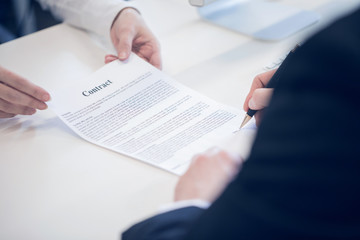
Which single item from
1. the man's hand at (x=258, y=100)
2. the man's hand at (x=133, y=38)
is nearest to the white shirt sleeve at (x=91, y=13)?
the man's hand at (x=133, y=38)

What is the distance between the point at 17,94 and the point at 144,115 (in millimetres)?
243

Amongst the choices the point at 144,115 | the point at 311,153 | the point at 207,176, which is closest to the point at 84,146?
the point at 144,115

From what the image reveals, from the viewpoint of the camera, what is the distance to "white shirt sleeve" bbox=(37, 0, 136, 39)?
1040 mm

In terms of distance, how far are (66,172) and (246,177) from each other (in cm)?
40

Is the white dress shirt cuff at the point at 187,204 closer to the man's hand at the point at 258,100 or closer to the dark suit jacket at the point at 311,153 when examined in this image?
the dark suit jacket at the point at 311,153

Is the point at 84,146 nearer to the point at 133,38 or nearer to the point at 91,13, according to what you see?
the point at 133,38

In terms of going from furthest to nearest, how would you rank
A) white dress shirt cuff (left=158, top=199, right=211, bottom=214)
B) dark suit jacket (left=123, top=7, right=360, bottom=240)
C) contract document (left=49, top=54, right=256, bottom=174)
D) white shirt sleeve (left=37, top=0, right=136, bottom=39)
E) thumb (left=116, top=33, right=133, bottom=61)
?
white shirt sleeve (left=37, top=0, right=136, bottom=39) → thumb (left=116, top=33, right=133, bottom=61) → contract document (left=49, top=54, right=256, bottom=174) → white dress shirt cuff (left=158, top=199, right=211, bottom=214) → dark suit jacket (left=123, top=7, right=360, bottom=240)

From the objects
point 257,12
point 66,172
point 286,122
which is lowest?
point 66,172

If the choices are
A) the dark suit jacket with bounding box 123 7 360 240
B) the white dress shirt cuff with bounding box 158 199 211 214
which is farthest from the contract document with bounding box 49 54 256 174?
the dark suit jacket with bounding box 123 7 360 240

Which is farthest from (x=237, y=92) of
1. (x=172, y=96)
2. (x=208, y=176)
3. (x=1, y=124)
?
(x=1, y=124)

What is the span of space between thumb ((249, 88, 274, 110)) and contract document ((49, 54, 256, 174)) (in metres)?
0.04

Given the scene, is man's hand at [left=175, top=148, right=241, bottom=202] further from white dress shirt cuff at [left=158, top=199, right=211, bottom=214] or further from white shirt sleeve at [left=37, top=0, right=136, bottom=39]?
white shirt sleeve at [left=37, top=0, right=136, bottom=39]

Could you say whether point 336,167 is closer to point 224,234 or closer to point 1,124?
point 224,234

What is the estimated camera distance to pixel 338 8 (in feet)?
3.96
